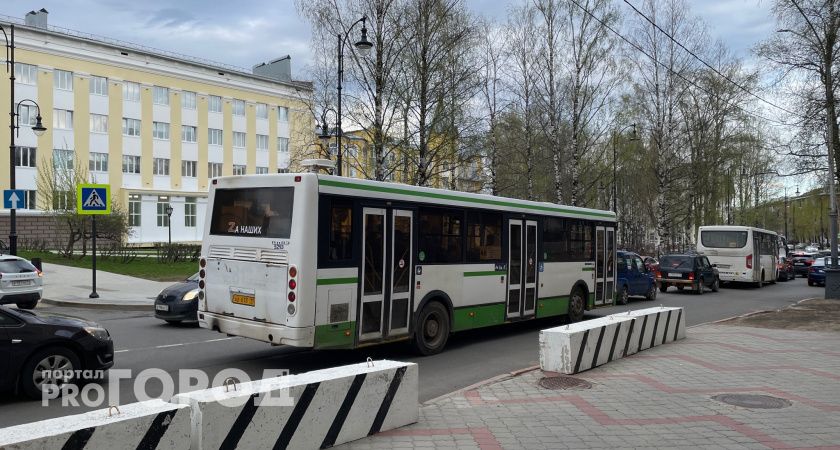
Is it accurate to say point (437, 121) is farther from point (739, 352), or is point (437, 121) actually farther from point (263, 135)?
point (263, 135)

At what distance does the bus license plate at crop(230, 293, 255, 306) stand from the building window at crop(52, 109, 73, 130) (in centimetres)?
5046

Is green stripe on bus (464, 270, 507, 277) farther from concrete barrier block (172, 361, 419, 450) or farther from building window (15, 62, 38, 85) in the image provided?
building window (15, 62, 38, 85)

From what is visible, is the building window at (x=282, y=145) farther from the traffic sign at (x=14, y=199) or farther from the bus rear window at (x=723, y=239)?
the bus rear window at (x=723, y=239)

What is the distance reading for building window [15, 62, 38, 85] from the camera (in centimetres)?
4888

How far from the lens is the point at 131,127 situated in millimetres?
56156

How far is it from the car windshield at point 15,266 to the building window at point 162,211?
4255 centimetres

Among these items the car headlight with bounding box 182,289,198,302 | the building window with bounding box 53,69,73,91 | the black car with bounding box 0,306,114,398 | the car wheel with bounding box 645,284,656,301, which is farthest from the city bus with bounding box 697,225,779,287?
the building window with bounding box 53,69,73,91

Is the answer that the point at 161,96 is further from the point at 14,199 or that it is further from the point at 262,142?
the point at 14,199

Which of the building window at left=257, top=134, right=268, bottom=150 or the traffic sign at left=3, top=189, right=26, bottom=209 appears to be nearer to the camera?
the traffic sign at left=3, top=189, right=26, bottom=209

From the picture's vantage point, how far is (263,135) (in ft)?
217

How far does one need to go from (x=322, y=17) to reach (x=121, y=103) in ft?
123

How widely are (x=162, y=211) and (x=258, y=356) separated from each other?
52601 millimetres

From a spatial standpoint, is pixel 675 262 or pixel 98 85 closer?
pixel 675 262

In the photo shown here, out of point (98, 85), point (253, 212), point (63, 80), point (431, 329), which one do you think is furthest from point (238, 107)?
point (253, 212)
